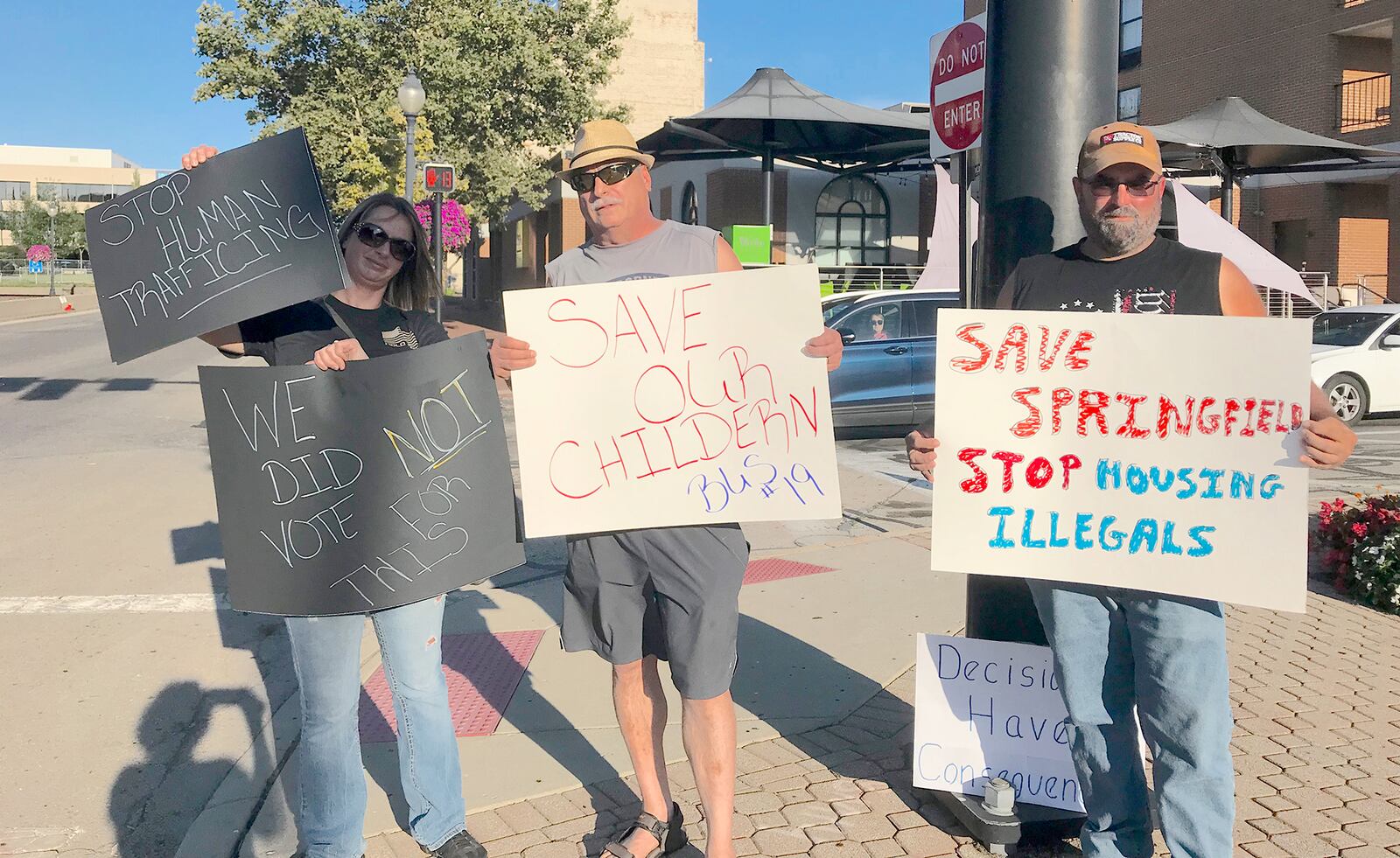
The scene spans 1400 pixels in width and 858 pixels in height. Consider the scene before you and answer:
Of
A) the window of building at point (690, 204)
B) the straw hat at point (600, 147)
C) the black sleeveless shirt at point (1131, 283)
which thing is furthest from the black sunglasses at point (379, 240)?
the window of building at point (690, 204)

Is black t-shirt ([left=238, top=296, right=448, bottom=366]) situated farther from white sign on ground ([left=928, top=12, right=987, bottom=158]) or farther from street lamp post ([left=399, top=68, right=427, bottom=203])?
street lamp post ([left=399, top=68, right=427, bottom=203])

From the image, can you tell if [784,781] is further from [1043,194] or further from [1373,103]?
[1373,103]

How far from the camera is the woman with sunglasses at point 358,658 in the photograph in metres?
3.18

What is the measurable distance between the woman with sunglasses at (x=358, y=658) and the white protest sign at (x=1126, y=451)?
1.47 meters

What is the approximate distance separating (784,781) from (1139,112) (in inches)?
1425

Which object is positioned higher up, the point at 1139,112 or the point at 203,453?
the point at 1139,112

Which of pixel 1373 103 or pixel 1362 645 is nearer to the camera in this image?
pixel 1362 645

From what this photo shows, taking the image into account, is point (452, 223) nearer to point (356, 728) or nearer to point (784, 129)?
point (784, 129)

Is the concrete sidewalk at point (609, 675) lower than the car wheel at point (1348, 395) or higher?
lower

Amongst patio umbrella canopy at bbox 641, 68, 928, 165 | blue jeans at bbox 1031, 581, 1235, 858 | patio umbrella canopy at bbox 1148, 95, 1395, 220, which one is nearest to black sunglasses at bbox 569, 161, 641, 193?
blue jeans at bbox 1031, 581, 1235, 858

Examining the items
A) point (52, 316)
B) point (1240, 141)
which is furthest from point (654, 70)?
point (1240, 141)

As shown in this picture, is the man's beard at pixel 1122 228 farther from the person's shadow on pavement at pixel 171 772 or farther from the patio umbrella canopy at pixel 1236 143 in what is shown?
the patio umbrella canopy at pixel 1236 143

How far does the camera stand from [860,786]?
379 cm

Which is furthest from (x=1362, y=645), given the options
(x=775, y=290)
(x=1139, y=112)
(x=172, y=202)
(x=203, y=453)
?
(x=1139, y=112)
